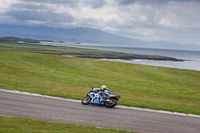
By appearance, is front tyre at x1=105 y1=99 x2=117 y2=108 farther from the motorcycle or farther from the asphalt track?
the asphalt track

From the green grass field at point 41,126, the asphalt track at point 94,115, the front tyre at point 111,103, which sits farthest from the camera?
the front tyre at point 111,103

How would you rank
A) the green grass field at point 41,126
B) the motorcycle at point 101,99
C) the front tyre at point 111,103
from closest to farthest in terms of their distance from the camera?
the green grass field at point 41,126 → the front tyre at point 111,103 → the motorcycle at point 101,99

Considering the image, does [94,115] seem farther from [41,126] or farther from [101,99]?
[41,126]

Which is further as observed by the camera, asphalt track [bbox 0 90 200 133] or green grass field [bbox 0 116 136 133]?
asphalt track [bbox 0 90 200 133]

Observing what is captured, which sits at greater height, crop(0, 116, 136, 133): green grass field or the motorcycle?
the motorcycle

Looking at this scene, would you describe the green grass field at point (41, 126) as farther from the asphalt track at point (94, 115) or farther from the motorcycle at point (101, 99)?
the motorcycle at point (101, 99)

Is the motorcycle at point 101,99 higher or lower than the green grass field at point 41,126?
higher

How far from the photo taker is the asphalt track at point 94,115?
1194cm

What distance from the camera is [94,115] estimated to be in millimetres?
13500

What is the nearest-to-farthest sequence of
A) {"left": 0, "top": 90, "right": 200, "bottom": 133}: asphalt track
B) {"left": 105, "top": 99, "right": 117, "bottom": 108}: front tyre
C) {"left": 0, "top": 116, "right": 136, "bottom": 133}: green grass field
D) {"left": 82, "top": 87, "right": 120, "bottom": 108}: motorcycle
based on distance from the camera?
{"left": 0, "top": 116, "right": 136, "bottom": 133}: green grass field → {"left": 0, "top": 90, "right": 200, "bottom": 133}: asphalt track → {"left": 105, "top": 99, "right": 117, "bottom": 108}: front tyre → {"left": 82, "top": 87, "right": 120, "bottom": 108}: motorcycle

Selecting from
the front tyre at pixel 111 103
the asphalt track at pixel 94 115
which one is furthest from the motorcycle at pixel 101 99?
the asphalt track at pixel 94 115

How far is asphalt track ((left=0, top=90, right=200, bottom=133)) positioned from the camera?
1194cm

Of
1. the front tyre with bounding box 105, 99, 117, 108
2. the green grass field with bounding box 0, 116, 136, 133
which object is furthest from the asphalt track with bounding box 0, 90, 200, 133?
the green grass field with bounding box 0, 116, 136, 133

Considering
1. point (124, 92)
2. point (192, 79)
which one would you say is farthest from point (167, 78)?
point (124, 92)
